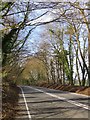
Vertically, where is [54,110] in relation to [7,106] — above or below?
below

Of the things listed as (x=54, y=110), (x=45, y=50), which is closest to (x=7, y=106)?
(x=54, y=110)

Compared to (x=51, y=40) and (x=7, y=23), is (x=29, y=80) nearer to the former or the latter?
(x=51, y=40)

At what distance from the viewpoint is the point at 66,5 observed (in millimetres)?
13664

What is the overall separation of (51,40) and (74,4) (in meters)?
50.3

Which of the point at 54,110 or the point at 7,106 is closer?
the point at 7,106

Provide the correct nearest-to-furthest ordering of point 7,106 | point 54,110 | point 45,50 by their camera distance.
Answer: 1. point 7,106
2. point 54,110
3. point 45,50

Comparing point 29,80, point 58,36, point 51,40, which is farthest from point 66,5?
point 29,80

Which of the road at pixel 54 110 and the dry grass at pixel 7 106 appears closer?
the dry grass at pixel 7 106

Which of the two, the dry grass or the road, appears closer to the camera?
the dry grass

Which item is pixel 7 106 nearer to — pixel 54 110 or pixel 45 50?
pixel 54 110

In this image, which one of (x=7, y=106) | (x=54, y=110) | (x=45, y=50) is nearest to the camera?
(x=7, y=106)

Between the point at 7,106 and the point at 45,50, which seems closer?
the point at 7,106

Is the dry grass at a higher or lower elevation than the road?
higher

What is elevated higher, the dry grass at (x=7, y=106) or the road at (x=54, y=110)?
the dry grass at (x=7, y=106)
